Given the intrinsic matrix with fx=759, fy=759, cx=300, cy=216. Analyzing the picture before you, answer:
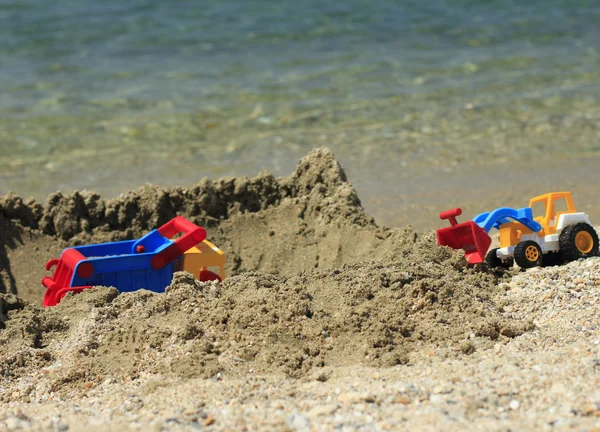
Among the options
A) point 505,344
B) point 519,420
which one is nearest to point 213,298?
point 505,344

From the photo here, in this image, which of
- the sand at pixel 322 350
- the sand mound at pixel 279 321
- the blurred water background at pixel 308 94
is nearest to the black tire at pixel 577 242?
the sand at pixel 322 350

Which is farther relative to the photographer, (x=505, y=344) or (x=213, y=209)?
A: (x=213, y=209)

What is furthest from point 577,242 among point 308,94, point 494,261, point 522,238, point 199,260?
point 308,94

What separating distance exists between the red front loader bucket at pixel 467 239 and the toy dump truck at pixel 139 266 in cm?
140

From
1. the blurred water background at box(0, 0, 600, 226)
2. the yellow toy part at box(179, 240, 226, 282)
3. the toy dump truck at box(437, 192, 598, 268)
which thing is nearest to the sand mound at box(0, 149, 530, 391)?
the toy dump truck at box(437, 192, 598, 268)

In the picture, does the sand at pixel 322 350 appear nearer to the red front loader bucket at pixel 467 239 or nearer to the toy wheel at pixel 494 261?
the red front loader bucket at pixel 467 239

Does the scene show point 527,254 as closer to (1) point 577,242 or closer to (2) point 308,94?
(1) point 577,242

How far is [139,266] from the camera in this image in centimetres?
471

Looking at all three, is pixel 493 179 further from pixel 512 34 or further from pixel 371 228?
pixel 512 34

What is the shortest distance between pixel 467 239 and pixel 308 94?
6.36 meters

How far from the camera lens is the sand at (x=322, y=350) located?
2.87 metres

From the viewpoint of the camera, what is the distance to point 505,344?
3.51 m

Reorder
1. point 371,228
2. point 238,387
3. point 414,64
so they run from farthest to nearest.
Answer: point 414,64 < point 371,228 < point 238,387

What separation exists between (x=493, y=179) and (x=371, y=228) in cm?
279
